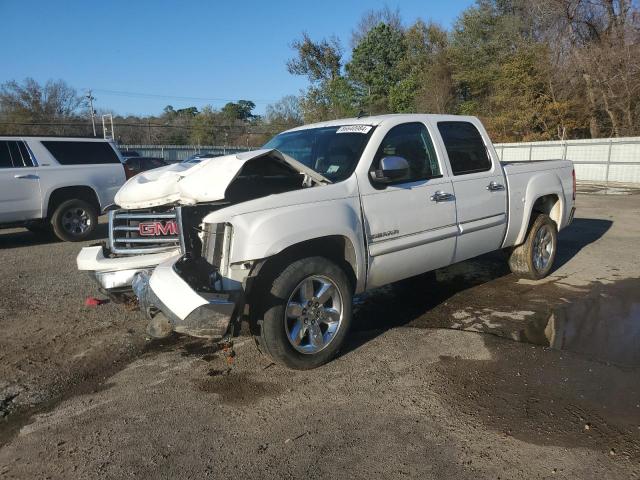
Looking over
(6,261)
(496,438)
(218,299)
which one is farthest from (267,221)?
(6,261)

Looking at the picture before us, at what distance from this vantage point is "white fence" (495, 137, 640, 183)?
21.4m

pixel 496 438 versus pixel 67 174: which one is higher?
pixel 67 174

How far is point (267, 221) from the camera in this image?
338 centimetres

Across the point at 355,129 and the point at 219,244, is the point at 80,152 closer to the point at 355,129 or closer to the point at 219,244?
Answer: the point at 355,129

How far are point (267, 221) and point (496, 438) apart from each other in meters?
1.92

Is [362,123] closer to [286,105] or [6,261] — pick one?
[6,261]

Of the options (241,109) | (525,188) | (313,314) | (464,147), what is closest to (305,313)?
(313,314)

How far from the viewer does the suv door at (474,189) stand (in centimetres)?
490

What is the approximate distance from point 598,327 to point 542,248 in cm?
180

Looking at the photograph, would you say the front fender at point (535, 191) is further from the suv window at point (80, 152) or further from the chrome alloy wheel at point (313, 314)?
the suv window at point (80, 152)

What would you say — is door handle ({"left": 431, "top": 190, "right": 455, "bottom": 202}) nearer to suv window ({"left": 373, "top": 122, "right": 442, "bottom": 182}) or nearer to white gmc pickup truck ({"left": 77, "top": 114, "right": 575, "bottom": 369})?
white gmc pickup truck ({"left": 77, "top": 114, "right": 575, "bottom": 369})

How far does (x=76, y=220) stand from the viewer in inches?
366

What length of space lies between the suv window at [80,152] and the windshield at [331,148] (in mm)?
5859

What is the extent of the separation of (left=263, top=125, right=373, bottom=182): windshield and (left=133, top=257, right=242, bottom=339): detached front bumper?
141cm
